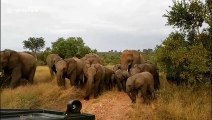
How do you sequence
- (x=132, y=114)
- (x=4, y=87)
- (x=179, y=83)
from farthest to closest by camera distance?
(x=4, y=87) → (x=179, y=83) → (x=132, y=114)

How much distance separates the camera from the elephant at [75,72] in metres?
16.1

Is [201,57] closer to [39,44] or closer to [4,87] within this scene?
[4,87]

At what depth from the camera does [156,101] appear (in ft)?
41.8

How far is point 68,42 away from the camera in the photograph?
1106 inches

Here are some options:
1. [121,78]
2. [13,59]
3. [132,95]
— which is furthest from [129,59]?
[13,59]

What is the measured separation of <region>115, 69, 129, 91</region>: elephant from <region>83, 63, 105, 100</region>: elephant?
1.73 ft

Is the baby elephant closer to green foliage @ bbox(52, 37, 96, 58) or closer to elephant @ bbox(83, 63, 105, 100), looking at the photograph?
elephant @ bbox(83, 63, 105, 100)

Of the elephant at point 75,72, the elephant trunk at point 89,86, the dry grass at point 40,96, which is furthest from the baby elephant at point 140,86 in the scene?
the elephant at point 75,72

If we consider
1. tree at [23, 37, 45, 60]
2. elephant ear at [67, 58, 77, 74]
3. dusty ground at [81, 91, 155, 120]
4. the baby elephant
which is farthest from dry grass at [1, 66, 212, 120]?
tree at [23, 37, 45, 60]

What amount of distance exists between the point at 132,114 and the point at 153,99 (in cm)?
126

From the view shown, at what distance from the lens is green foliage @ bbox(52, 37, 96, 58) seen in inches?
1076

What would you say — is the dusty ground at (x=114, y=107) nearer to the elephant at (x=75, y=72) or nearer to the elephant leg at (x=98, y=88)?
the elephant leg at (x=98, y=88)

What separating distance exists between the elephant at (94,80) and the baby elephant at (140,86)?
197 cm

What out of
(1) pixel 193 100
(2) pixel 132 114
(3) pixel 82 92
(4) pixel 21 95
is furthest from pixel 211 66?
(4) pixel 21 95
